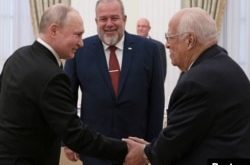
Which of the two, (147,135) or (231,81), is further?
(147,135)

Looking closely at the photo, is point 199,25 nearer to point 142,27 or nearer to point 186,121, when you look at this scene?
point 186,121

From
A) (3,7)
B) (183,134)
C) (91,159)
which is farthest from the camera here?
(3,7)

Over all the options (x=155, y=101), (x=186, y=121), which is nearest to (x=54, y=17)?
(x=186, y=121)

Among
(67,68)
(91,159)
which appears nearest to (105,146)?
(91,159)

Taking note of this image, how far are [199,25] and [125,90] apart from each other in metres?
1.08

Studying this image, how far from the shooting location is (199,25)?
8.96 feet

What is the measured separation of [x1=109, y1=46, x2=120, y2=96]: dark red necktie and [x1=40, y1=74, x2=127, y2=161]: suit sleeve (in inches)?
→ 23.9

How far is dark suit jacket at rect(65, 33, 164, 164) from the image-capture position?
3670mm

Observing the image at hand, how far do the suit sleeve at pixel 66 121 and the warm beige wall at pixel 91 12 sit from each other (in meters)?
5.01

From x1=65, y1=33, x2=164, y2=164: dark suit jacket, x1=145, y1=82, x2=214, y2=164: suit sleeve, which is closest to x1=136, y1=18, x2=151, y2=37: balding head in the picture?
x1=65, y1=33, x2=164, y2=164: dark suit jacket

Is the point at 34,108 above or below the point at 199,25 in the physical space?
below

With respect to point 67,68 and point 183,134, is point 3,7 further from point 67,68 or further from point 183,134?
point 183,134

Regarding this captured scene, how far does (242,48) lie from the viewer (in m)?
8.44

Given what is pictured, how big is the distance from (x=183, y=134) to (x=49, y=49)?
0.91 metres
